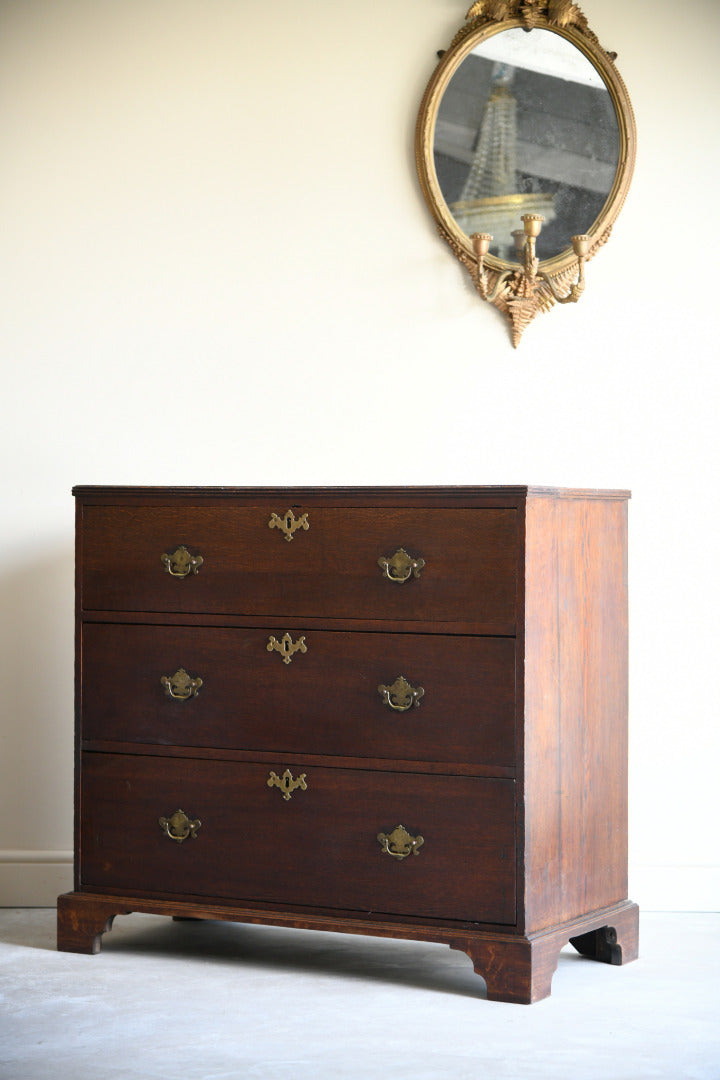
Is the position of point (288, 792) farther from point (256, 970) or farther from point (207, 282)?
point (207, 282)

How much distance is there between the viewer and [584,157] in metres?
3.56

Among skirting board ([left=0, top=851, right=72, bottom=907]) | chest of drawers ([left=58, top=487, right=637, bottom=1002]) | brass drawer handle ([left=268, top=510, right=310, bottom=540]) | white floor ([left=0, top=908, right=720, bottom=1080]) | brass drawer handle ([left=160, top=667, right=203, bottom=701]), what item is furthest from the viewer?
skirting board ([left=0, top=851, right=72, bottom=907])

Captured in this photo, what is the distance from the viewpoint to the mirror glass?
11.7 feet

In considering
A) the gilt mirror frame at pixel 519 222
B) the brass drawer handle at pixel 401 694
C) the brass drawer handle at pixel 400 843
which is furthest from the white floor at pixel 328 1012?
the gilt mirror frame at pixel 519 222

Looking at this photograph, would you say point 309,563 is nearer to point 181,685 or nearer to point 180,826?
point 181,685

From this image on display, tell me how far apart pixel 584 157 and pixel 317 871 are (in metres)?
1.91

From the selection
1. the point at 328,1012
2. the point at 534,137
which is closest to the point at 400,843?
the point at 328,1012

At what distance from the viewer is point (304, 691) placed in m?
3.01

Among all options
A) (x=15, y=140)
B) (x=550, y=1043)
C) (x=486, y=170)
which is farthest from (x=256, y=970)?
(x=15, y=140)

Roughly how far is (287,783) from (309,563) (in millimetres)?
480

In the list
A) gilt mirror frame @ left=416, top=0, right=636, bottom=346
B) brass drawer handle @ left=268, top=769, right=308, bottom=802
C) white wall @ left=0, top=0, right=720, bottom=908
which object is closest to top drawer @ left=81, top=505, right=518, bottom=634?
brass drawer handle @ left=268, top=769, right=308, bottom=802

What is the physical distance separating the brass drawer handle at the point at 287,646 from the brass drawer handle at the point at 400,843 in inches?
16.8

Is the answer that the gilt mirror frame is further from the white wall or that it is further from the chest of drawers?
the chest of drawers

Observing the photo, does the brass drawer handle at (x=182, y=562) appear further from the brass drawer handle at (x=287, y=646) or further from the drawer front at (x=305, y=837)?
the drawer front at (x=305, y=837)
